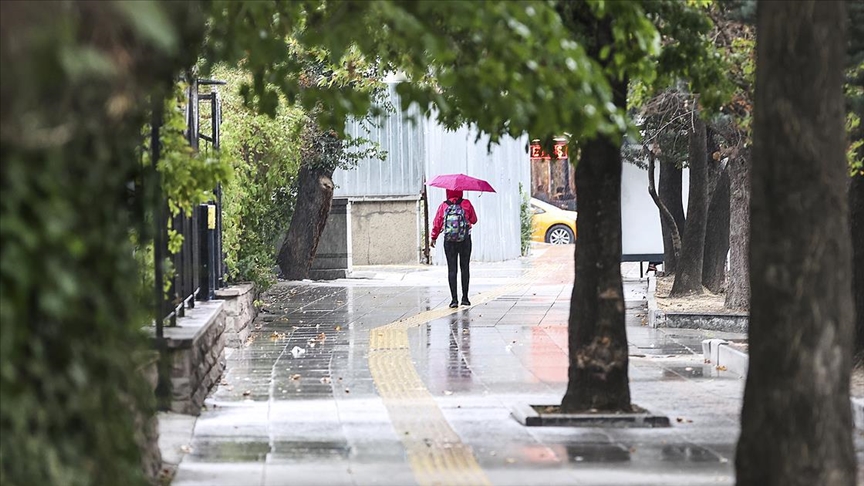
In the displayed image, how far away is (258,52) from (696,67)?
423 cm

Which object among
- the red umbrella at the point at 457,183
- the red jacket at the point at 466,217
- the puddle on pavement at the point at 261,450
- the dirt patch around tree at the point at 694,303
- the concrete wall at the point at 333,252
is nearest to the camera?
the puddle on pavement at the point at 261,450

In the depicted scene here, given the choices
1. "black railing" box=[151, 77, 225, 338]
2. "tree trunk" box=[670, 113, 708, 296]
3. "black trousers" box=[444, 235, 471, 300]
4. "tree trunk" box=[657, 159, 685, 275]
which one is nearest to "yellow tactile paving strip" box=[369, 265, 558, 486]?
"black railing" box=[151, 77, 225, 338]

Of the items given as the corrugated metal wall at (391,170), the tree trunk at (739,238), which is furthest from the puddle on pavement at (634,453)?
the corrugated metal wall at (391,170)

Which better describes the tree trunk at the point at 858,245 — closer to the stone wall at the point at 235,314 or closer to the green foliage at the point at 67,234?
the stone wall at the point at 235,314

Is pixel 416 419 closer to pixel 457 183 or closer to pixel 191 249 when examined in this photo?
pixel 191 249

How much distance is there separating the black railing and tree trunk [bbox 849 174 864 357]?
544 cm

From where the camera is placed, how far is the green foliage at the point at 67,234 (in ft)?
10.4

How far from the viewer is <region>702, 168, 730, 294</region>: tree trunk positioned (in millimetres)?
20828

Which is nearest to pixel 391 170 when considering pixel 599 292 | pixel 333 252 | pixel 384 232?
pixel 384 232

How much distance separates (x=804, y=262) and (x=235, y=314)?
9750 mm

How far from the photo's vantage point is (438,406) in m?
10.3

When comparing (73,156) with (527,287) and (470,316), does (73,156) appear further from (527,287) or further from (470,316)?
(527,287)

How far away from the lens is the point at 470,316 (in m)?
18.3

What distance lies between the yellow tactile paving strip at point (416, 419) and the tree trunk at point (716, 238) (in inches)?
249
